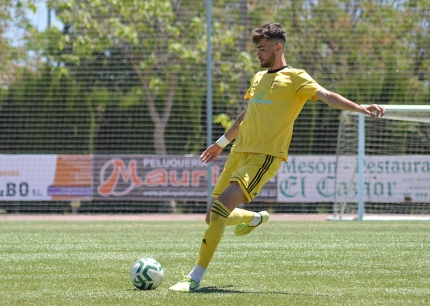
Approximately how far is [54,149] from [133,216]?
10.5 ft

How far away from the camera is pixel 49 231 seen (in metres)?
13.1

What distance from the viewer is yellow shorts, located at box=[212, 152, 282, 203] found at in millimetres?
6316

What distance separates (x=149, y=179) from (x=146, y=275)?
1468 centimetres

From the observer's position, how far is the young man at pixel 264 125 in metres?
6.23

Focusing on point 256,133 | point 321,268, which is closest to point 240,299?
point 256,133

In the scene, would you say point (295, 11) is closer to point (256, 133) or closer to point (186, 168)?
point (186, 168)

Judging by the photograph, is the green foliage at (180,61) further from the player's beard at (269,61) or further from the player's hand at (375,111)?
the player's hand at (375,111)

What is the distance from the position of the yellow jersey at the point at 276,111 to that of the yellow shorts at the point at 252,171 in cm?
6

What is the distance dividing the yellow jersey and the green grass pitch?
1183mm

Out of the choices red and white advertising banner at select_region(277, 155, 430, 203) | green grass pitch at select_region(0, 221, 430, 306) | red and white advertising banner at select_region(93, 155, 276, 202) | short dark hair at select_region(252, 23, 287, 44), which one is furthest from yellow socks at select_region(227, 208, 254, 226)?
red and white advertising banner at select_region(93, 155, 276, 202)

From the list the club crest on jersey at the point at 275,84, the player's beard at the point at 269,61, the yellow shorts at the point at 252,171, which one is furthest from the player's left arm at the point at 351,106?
the yellow shorts at the point at 252,171

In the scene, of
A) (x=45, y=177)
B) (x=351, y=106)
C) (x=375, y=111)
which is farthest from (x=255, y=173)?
(x=45, y=177)

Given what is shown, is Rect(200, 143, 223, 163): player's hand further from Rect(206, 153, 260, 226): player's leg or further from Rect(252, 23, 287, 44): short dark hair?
Rect(252, 23, 287, 44): short dark hair

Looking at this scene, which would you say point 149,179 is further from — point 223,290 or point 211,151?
point 223,290
